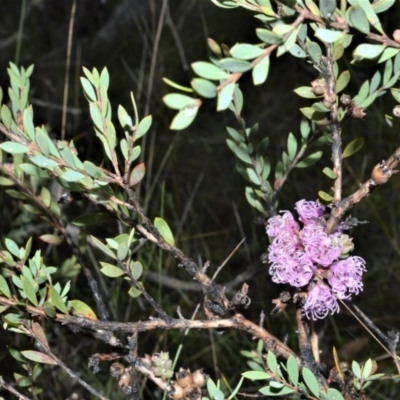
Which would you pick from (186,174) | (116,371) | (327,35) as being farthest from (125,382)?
(186,174)

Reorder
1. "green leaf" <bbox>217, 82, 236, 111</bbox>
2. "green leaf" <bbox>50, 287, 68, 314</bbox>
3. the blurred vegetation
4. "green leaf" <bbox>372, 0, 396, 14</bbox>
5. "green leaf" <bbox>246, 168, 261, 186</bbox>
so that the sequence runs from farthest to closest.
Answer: the blurred vegetation, "green leaf" <bbox>246, 168, 261, 186</bbox>, "green leaf" <bbox>50, 287, 68, 314</bbox>, "green leaf" <bbox>372, 0, 396, 14</bbox>, "green leaf" <bbox>217, 82, 236, 111</bbox>

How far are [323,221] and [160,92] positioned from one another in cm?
128

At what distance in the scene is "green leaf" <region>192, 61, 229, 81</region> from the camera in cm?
45

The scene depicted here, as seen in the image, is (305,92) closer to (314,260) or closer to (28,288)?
(314,260)

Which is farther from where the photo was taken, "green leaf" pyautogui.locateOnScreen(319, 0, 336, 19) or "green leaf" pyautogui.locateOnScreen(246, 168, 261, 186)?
"green leaf" pyautogui.locateOnScreen(246, 168, 261, 186)

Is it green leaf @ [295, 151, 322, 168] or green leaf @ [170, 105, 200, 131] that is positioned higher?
green leaf @ [170, 105, 200, 131]

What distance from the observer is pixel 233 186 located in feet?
5.90

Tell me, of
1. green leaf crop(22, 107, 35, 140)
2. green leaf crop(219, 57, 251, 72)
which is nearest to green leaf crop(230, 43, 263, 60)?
green leaf crop(219, 57, 251, 72)

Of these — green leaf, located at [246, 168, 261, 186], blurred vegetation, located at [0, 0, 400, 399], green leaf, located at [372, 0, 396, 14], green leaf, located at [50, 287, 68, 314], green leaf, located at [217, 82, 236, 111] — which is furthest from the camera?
blurred vegetation, located at [0, 0, 400, 399]

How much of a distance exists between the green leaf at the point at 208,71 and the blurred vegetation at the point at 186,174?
0.67 meters

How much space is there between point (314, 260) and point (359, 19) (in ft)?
0.85

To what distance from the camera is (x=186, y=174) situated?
186cm

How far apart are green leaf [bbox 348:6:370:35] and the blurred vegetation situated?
0.67m

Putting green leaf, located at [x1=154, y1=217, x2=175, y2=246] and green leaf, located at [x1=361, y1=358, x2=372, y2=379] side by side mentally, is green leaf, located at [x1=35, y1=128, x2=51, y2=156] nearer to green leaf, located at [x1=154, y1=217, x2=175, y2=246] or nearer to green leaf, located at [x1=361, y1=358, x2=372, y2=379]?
green leaf, located at [x1=154, y1=217, x2=175, y2=246]
